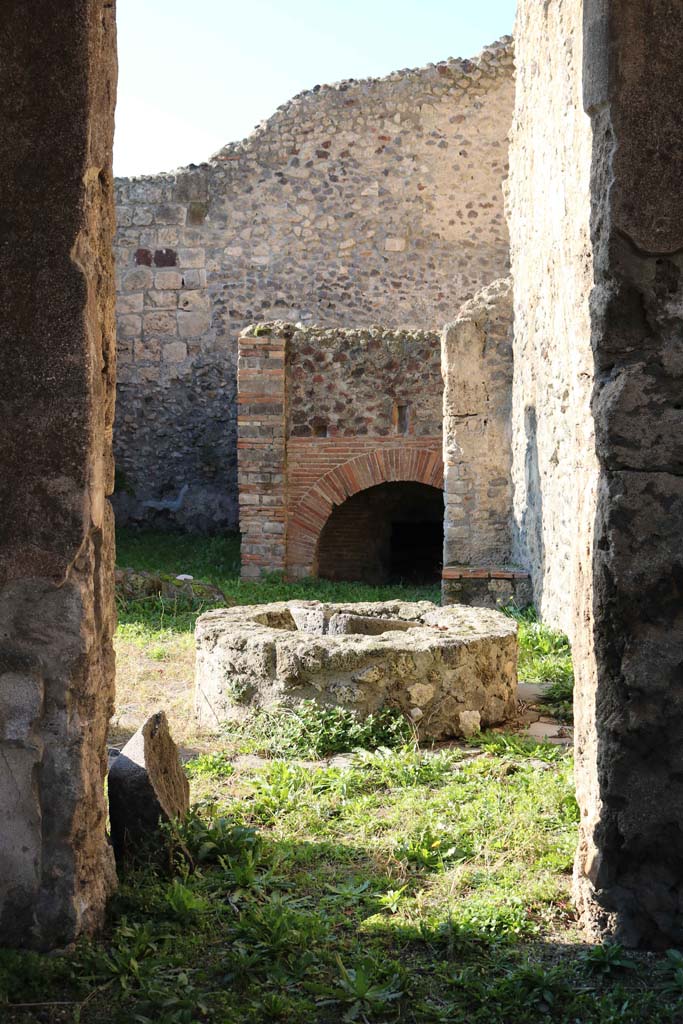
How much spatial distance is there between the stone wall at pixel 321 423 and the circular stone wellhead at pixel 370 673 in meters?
5.16

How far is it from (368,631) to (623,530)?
3590 mm

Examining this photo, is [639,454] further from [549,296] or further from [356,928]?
[549,296]

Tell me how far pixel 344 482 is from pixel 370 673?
5.89 metres

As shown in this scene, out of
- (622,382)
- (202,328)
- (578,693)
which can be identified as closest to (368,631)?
(578,693)

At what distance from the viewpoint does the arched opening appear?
40.3 ft

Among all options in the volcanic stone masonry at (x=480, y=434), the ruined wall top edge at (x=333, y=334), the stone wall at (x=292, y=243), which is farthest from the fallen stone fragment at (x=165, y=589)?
the stone wall at (x=292, y=243)

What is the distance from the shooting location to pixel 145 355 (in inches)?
567

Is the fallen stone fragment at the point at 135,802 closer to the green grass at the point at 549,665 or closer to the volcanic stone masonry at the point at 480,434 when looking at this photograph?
the green grass at the point at 549,665

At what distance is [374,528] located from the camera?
41.7ft

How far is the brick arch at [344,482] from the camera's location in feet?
34.6

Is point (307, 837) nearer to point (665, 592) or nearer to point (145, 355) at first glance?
point (665, 592)

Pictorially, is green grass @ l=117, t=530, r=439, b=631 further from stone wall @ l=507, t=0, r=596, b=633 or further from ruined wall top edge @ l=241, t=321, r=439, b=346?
ruined wall top edge @ l=241, t=321, r=439, b=346

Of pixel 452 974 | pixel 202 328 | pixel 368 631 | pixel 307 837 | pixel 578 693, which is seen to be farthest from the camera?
pixel 202 328

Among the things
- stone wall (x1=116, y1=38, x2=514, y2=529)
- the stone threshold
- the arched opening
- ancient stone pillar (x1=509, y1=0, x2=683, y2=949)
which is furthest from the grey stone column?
stone wall (x1=116, y1=38, x2=514, y2=529)
